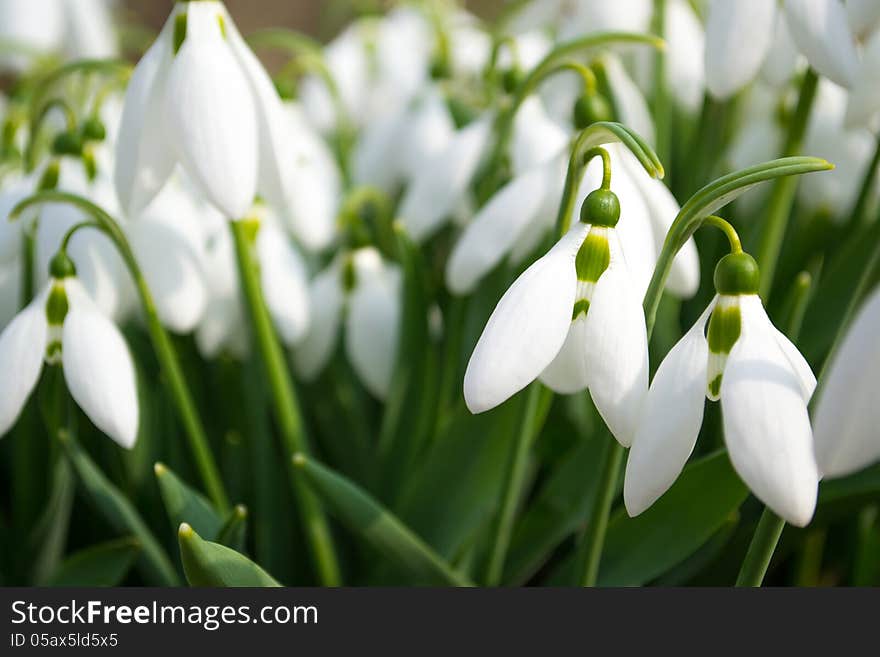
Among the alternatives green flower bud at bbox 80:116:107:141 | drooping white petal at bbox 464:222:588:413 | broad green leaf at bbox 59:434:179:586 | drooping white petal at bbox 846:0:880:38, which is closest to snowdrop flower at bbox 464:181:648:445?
drooping white petal at bbox 464:222:588:413

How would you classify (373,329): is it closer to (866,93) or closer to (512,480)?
(512,480)

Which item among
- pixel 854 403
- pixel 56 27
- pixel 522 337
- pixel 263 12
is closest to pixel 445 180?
pixel 522 337

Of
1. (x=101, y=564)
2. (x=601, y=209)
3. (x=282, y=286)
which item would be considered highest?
(x=601, y=209)

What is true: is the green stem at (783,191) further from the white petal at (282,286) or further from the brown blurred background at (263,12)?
the brown blurred background at (263,12)

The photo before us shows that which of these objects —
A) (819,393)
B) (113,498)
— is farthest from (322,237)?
(819,393)

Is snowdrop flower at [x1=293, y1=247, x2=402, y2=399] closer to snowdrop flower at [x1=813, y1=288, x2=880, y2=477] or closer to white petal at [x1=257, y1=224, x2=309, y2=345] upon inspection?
white petal at [x1=257, y1=224, x2=309, y2=345]

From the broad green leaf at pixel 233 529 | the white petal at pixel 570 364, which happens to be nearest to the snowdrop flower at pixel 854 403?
the white petal at pixel 570 364

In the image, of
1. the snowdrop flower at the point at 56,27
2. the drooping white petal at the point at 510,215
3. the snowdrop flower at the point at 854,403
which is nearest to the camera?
the snowdrop flower at the point at 854,403
